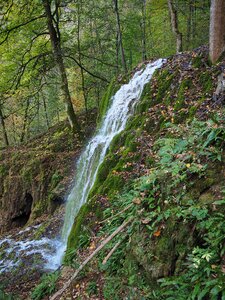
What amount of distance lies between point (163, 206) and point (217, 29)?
4.61 metres

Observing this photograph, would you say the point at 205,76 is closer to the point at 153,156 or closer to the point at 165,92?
the point at 165,92

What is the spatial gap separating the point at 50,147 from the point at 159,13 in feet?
35.1

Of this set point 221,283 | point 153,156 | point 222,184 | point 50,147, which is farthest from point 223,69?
point 50,147

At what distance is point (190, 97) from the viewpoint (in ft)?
20.5

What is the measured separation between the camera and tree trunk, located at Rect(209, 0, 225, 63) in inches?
240

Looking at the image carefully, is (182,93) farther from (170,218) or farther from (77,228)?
(77,228)

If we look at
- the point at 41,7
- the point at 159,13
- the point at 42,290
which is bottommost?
the point at 42,290

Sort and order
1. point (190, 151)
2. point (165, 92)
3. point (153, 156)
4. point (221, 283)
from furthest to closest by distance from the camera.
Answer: point (165, 92) < point (153, 156) < point (190, 151) < point (221, 283)

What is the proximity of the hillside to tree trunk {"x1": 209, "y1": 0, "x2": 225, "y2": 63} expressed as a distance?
1.29 feet

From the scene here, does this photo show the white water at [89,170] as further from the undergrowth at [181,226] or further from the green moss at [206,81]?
the undergrowth at [181,226]

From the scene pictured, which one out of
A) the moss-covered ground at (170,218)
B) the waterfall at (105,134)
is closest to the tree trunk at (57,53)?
the waterfall at (105,134)

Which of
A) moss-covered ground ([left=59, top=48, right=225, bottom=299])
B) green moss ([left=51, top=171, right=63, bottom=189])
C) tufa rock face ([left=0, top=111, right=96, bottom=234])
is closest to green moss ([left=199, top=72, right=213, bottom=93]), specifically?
moss-covered ground ([left=59, top=48, right=225, bottom=299])

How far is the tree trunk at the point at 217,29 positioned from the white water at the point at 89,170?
234 cm

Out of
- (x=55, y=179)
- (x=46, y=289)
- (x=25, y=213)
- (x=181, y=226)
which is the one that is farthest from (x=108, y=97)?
(x=181, y=226)
